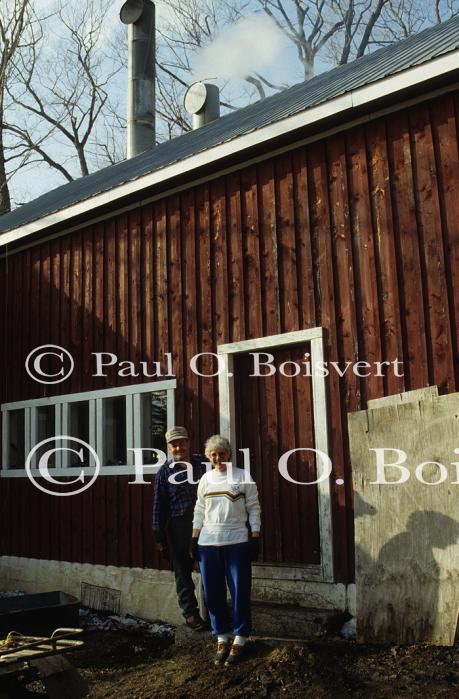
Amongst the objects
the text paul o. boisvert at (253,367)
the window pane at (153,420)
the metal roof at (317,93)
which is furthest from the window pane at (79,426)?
the metal roof at (317,93)

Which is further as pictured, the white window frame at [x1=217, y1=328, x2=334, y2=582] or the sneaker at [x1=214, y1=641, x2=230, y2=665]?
the white window frame at [x1=217, y1=328, x2=334, y2=582]

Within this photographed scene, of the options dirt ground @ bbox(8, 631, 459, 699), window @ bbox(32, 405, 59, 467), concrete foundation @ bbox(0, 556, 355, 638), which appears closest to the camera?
dirt ground @ bbox(8, 631, 459, 699)

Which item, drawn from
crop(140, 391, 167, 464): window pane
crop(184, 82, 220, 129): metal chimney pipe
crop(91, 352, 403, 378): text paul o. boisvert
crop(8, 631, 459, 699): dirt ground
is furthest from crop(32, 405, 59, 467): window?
crop(184, 82, 220, 129): metal chimney pipe

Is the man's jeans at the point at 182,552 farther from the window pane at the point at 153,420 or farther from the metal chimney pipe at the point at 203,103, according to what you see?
the metal chimney pipe at the point at 203,103

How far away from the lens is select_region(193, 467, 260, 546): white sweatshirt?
5.69 meters

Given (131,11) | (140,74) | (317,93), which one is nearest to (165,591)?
(317,93)

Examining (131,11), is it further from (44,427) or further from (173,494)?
(173,494)

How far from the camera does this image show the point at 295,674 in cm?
498

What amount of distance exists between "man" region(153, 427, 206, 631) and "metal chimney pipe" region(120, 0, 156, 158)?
371 inches

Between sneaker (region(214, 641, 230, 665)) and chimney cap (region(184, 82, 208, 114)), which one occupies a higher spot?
chimney cap (region(184, 82, 208, 114))

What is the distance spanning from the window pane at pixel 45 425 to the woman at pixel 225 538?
14.0 ft

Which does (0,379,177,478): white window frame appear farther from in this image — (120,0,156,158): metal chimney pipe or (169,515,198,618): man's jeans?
(120,0,156,158): metal chimney pipe

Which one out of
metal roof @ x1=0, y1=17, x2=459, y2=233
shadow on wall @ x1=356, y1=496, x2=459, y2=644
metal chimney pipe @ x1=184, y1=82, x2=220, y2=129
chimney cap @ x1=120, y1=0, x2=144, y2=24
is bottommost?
shadow on wall @ x1=356, y1=496, x2=459, y2=644

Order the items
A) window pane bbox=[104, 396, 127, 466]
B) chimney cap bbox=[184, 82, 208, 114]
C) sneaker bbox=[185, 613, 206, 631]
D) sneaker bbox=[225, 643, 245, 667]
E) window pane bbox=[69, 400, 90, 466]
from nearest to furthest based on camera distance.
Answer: sneaker bbox=[225, 643, 245, 667] → sneaker bbox=[185, 613, 206, 631] → window pane bbox=[104, 396, 127, 466] → window pane bbox=[69, 400, 90, 466] → chimney cap bbox=[184, 82, 208, 114]
